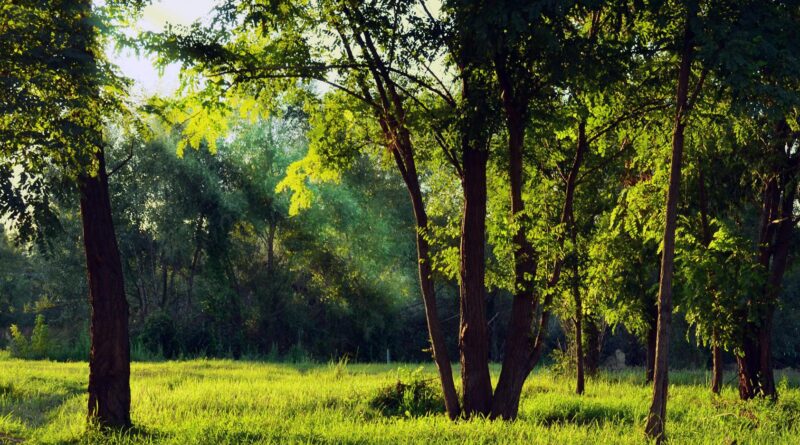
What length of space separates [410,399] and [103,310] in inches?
263

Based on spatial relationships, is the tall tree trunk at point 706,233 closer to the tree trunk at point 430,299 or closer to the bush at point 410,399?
the bush at point 410,399

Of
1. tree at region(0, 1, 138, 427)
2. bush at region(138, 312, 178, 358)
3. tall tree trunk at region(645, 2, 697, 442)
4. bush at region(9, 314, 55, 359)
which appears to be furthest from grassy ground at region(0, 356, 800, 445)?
bush at region(138, 312, 178, 358)

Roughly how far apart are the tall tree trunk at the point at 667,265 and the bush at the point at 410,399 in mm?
5850

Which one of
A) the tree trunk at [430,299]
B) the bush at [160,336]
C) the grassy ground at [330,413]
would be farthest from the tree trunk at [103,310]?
the bush at [160,336]

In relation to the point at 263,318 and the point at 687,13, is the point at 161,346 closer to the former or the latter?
A: the point at 263,318

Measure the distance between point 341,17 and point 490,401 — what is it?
7072 mm

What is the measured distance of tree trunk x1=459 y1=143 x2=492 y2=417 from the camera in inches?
570

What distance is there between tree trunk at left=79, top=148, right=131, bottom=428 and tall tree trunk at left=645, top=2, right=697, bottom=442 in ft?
25.4

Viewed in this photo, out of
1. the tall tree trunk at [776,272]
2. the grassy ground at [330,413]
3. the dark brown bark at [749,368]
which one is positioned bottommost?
the grassy ground at [330,413]

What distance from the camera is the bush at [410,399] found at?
16681 mm

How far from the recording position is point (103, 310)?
1271 centimetres

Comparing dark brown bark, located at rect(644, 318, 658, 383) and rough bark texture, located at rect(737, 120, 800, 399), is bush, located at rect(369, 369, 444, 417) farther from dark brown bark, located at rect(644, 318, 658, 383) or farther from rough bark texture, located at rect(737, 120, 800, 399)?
dark brown bark, located at rect(644, 318, 658, 383)

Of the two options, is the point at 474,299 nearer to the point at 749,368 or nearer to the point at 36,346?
the point at 749,368

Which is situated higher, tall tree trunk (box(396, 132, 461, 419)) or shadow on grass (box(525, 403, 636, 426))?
tall tree trunk (box(396, 132, 461, 419))
